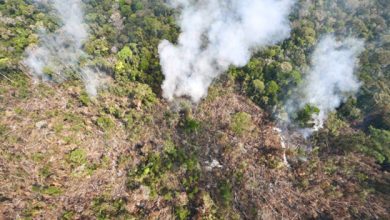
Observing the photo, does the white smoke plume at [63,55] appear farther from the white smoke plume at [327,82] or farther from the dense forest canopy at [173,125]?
the white smoke plume at [327,82]

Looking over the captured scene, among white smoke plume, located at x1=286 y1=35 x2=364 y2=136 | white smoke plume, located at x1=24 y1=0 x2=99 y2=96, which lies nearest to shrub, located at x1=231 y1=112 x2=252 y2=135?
white smoke plume, located at x1=286 y1=35 x2=364 y2=136

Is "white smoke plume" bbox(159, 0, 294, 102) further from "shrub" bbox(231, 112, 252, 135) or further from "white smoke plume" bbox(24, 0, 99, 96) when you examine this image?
"white smoke plume" bbox(24, 0, 99, 96)

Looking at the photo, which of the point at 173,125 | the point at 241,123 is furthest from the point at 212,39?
the point at 173,125

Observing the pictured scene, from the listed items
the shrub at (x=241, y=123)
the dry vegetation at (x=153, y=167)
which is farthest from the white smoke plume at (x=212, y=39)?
the shrub at (x=241, y=123)

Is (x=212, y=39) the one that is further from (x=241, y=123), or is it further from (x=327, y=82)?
(x=327, y=82)

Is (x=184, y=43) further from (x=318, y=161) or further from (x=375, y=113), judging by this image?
(x=375, y=113)

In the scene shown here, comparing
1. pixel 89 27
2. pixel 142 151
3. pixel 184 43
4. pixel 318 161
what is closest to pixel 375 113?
pixel 318 161
